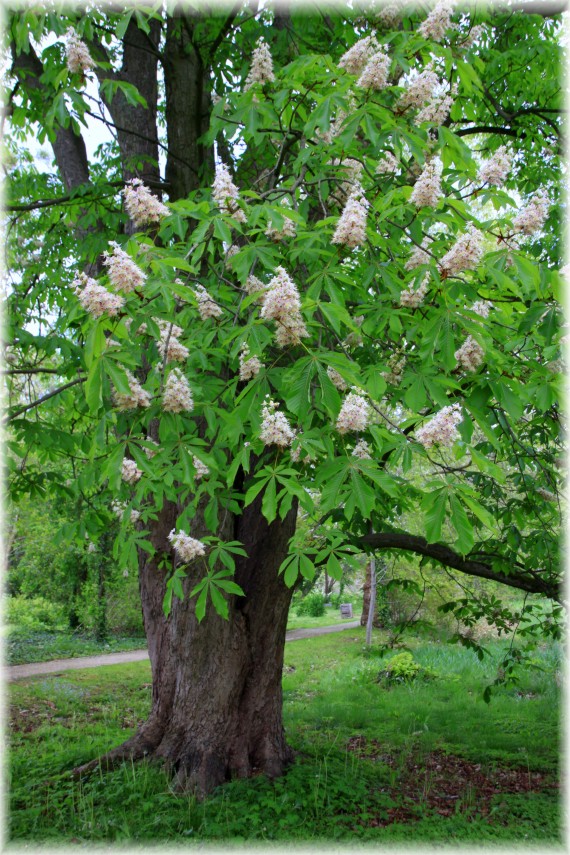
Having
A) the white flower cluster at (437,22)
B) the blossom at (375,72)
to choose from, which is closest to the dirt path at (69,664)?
the blossom at (375,72)

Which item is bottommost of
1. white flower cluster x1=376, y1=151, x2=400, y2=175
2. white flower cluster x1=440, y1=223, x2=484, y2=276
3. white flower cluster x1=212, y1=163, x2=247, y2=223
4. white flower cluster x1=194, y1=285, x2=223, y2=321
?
white flower cluster x1=194, y1=285, x2=223, y2=321

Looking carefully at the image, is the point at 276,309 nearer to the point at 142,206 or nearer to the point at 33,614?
the point at 142,206

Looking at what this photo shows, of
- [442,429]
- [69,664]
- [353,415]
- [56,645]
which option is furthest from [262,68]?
[56,645]

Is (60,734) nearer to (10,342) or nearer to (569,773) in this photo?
(10,342)

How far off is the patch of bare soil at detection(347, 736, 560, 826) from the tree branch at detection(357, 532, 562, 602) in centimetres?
155

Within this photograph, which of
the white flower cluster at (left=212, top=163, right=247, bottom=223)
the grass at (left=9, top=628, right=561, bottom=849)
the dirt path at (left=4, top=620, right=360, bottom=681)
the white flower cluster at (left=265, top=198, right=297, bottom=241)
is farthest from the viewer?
the dirt path at (left=4, top=620, right=360, bottom=681)

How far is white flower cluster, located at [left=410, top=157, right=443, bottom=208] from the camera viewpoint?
2449mm

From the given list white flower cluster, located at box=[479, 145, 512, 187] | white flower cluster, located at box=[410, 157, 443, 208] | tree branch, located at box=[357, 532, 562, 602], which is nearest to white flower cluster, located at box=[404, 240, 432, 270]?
white flower cluster, located at box=[410, 157, 443, 208]

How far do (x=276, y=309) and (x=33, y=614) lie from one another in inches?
573

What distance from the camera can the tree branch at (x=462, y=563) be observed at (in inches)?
184

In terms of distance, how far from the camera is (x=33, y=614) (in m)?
14.6

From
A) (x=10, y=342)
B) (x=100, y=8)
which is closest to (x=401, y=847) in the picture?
(x=10, y=342)

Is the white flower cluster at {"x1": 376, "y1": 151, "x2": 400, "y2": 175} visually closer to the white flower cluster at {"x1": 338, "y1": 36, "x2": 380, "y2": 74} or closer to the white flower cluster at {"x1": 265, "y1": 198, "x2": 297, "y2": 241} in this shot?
the white flower cluster at {"x1": 338, "y1": 36, "x2": 380, "y2": 74}

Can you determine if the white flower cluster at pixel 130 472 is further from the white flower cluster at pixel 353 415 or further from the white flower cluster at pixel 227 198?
the white flower cluster at pixel 227 198
